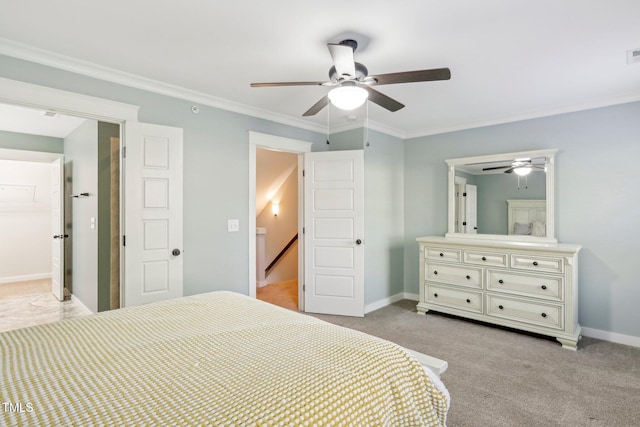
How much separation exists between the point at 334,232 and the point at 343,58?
2353 mm

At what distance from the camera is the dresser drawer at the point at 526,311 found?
3004mm

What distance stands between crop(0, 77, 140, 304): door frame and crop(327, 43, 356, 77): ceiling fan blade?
6.00 ft

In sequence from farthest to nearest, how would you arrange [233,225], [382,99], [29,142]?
[29,142], [233,225], [382,99]

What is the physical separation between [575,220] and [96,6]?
4334mm

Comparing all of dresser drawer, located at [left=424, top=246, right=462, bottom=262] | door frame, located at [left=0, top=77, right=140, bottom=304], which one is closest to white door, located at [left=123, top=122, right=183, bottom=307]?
door frame, located at [left=0, top=77, right=140, bottom=304]

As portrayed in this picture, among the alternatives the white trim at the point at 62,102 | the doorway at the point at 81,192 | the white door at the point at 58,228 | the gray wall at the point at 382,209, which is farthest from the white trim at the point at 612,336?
the white door at the point at 58,228

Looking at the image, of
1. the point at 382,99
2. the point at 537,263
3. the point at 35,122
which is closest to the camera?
the point at 382,99

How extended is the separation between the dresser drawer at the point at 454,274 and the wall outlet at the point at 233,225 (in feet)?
7.44

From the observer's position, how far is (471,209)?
13.2 ft

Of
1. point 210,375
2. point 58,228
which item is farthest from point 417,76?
point 58,228

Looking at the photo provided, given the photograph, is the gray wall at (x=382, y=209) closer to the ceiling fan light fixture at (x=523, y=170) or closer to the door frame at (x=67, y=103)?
the ceiling fan light fixture at (x=523, y=170)

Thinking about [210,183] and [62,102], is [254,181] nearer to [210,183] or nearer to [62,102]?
[210,183]

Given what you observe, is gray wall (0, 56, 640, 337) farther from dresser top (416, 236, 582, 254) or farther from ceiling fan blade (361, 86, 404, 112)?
ceiling fan blade (361, 86, 404, 112)

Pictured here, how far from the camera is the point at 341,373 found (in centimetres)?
107
